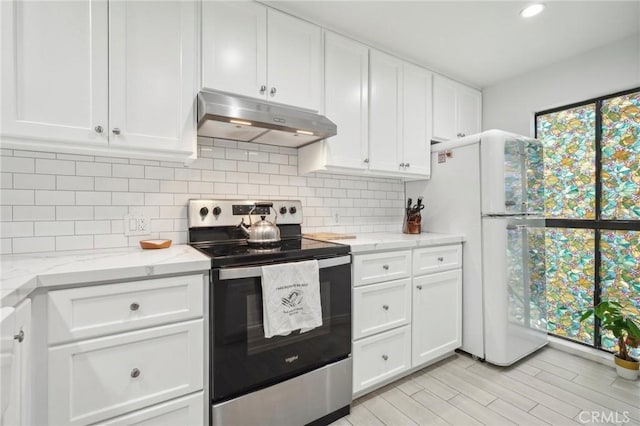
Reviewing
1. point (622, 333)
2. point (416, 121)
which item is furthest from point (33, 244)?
point (622, 333)

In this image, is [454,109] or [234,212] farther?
[454,109]

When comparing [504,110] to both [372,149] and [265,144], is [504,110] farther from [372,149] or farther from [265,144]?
[265,144]

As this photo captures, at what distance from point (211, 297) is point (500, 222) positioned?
2.03m

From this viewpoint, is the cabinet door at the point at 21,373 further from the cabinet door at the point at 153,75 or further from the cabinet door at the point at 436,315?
the cabinet door at the point at 436,315

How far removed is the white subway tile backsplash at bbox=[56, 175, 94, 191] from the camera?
61.7 inches

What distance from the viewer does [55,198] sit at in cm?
156

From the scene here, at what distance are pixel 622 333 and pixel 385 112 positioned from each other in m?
2.30

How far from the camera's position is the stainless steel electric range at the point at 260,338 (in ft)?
4.49

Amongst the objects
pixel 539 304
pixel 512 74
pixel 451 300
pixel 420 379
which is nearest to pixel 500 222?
pixel 451 300

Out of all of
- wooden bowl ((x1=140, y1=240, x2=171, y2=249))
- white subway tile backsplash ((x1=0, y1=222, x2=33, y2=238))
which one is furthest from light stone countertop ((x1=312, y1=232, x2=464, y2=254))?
white subway tile backsplash ((x1=0, y1=222, x2=33, y2=238))

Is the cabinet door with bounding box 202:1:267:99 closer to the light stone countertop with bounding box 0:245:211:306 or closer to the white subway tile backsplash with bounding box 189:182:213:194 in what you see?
the white subway tile backsplash with bounding box 189:182:213:194

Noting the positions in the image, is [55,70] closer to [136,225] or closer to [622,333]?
[136,225]

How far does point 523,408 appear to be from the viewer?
1818 mm

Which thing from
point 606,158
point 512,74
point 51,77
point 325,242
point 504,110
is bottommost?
point 325,242
